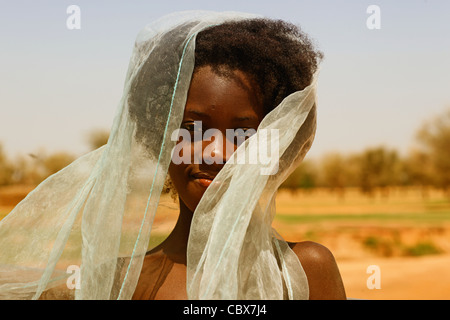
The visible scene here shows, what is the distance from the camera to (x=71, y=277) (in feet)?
5.60

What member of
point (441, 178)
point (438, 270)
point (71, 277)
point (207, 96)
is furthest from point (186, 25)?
point (441, 178)

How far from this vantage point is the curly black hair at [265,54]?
1.63 metres

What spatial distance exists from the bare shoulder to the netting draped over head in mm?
62

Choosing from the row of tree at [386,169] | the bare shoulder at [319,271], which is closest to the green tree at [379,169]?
the row of tree at [386,169]

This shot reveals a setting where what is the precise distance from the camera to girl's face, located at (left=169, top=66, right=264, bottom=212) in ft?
4.99

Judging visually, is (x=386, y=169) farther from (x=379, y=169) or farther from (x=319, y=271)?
(x=319, y=271)

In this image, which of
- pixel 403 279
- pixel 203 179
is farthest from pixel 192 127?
pixel 403 279

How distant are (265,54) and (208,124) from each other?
0.34 metres

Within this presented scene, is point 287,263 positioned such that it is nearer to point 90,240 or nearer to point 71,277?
point 90,240

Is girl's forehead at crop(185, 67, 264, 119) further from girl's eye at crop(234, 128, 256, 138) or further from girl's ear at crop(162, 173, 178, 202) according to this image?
girl's ear at crop(162, 173, 178, 202)

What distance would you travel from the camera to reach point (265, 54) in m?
1.67

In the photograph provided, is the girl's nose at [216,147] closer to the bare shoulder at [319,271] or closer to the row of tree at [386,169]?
the bare shoulder at [319,271]

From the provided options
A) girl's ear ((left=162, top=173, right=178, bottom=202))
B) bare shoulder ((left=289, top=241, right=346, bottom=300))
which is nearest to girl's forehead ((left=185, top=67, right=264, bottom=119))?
girl's ear ((left=162, top=173, right=178, bottom=202))

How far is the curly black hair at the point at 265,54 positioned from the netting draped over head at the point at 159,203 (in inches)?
2.4
